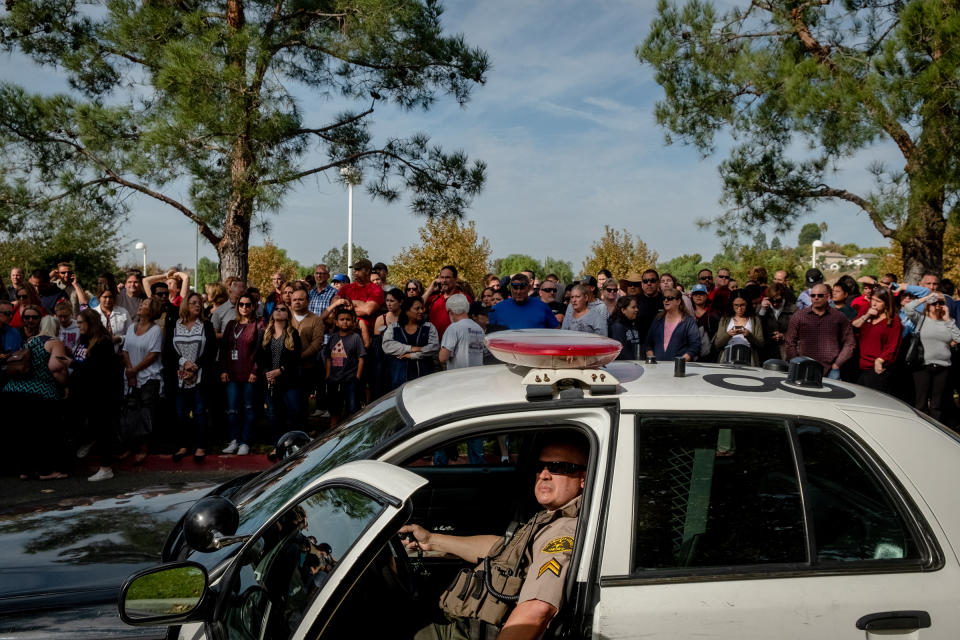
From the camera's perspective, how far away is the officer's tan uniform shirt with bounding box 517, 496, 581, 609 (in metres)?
2.30

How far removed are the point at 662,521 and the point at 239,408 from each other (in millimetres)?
6932

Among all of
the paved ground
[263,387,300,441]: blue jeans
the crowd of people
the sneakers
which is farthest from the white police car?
[263,387,300,441]: blue jeans

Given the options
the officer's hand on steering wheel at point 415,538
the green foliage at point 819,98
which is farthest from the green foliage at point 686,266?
the officer's hand on steering wheel at point 415,538

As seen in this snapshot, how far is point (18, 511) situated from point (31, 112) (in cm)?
927

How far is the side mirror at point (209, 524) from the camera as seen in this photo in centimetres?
211

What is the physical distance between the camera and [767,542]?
89.0 inches

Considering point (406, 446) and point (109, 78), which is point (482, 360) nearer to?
point (406, 446)

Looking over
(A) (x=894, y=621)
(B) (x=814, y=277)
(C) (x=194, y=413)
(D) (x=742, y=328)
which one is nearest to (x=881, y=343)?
(B) (x=814, y=277)

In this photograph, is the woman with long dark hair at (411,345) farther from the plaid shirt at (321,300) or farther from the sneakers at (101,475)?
the sneakers at (101,475)

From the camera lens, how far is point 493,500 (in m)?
3.84

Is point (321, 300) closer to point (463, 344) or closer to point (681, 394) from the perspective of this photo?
point (463, 344)

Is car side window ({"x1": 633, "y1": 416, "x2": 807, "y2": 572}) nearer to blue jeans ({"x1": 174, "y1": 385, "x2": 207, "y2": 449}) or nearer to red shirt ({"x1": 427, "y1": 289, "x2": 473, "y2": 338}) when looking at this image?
blue jeans ({"x1": 174, "y1": 385, "x2": 207, "y2": 449})

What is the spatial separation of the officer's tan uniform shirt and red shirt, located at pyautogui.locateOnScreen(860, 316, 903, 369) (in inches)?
280

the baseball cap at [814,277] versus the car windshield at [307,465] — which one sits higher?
the baseball cap at [814,277]
